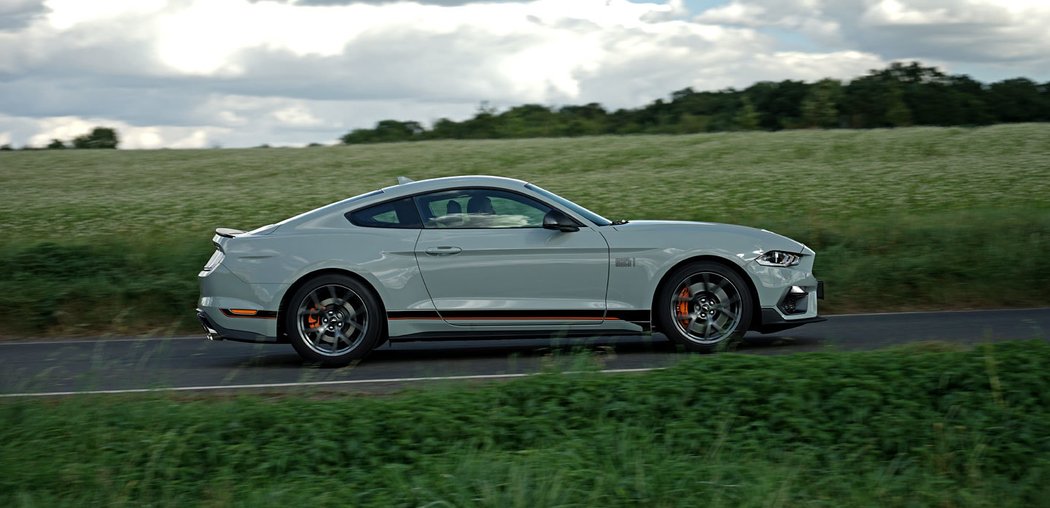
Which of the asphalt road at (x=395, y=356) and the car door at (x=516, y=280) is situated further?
the car door at (x=516, y=280)

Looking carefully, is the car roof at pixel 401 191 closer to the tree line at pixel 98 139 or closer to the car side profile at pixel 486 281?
the car side profile at pixel 486 281

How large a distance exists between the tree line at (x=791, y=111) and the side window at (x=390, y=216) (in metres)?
45.6

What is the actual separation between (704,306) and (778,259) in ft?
2.33

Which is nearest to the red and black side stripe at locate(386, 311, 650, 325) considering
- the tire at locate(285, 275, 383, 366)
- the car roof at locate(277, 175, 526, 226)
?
the tire at locate(285, 275, 383, 366)

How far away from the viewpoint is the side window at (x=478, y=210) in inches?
356

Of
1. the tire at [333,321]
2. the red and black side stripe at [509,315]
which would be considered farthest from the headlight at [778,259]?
→ the tire at [333,321]

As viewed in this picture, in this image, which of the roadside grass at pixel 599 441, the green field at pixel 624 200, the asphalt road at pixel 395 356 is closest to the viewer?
the roadside grass at pixel 599 441

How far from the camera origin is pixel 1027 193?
74.5 feet

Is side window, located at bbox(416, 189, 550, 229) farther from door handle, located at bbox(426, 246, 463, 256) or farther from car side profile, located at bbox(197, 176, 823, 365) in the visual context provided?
door handle, located at bbox(426, 246, 463, 256)

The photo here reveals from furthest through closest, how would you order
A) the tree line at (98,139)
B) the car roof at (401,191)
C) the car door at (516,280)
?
1. the tree line at (98,139)
2. the car roof at (401,191)
3. the car door at (516,280)

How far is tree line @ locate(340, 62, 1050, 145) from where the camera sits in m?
Result: 56.9

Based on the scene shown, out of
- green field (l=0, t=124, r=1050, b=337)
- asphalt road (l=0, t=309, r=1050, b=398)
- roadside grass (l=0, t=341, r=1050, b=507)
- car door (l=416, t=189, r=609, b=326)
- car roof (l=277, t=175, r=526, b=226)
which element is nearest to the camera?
roadside grass (l=0, t=341, r=1050, b=507)

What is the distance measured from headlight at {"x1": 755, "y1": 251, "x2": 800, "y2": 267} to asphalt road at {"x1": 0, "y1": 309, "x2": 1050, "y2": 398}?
0.73 m

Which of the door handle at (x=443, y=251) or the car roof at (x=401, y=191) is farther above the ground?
the car roof at (x=401, y=191)
